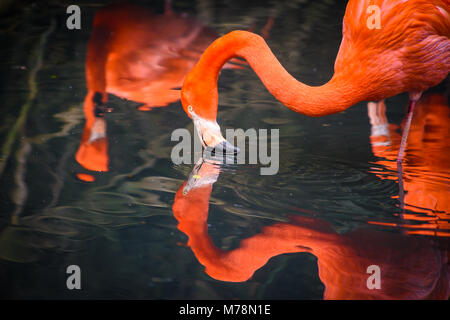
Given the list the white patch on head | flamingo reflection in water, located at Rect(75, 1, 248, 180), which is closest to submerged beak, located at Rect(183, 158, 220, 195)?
the white patch on head

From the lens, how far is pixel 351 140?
4.20 meters

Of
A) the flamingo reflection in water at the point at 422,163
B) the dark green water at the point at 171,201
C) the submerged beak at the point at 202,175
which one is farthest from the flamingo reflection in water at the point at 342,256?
the submerged beak at the point at 202,175

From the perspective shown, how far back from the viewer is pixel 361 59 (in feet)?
11.0

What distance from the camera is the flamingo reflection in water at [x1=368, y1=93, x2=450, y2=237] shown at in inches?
116

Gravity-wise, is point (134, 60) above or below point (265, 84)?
above

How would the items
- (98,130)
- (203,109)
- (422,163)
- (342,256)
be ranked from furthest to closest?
(98,130) < (422,163) < (203,109) < (342,256)

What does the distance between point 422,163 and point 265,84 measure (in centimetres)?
130

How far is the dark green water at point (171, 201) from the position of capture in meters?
2.47

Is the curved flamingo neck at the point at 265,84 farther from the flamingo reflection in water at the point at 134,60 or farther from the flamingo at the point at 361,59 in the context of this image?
the flamingo reflection in water at the point at 134,60

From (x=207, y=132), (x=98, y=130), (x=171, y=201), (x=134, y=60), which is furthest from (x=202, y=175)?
(x=134, y=60)

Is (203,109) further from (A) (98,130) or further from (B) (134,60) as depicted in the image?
(B) (134,60)

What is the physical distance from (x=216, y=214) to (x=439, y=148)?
6.45 ft

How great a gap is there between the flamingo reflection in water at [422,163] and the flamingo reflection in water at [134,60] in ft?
6.28

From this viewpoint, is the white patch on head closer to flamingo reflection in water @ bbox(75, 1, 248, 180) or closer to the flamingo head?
the flamingo head
